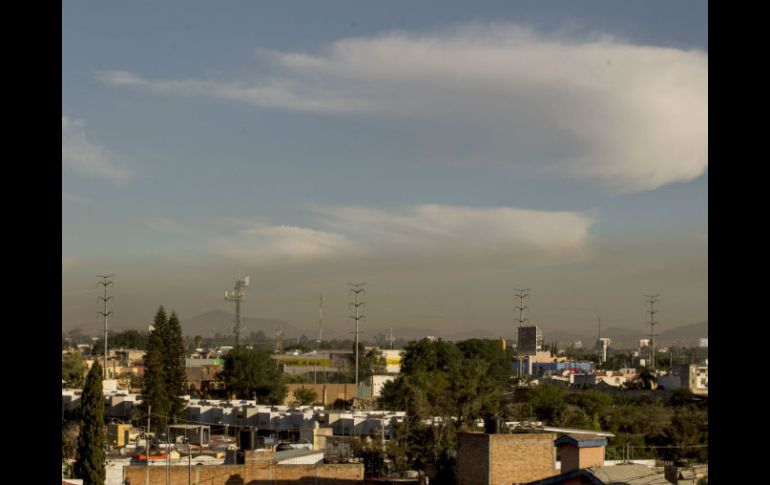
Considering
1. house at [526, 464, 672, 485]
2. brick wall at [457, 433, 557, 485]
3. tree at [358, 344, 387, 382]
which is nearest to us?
house at [526, 464, 672, 485]

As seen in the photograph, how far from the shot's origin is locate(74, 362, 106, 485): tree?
17.8 metres

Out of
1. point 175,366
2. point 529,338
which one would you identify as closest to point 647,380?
point 529,338

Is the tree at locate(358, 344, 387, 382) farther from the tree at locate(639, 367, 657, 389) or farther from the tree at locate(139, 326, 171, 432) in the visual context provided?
the tree at locate(139, 326, 171, 432)

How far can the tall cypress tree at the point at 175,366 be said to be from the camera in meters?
32.9

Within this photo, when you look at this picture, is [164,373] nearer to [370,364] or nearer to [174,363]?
[174,363]

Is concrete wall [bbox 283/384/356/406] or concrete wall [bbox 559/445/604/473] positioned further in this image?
concrete wall [bbox 283/384/356/406]

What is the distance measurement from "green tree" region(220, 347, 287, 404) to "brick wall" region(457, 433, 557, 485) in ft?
95.7

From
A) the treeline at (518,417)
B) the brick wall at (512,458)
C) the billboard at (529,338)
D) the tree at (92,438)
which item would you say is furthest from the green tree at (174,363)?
the billboard at (529,338)

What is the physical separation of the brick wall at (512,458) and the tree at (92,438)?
7632mm

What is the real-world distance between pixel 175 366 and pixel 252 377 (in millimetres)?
9592

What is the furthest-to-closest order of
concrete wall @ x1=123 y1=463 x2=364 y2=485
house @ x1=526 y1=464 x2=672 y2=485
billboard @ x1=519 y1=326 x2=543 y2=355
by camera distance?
billboard @ x1=519 y1=326 x2=543 y2=355 < concrete wall @ x1=123 y1=463 x2=364 y2=485 < house @ x1=526 y1=464 x2=672 y2=485

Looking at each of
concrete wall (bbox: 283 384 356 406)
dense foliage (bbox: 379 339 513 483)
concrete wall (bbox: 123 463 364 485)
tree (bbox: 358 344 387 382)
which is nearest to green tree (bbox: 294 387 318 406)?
concrete wall (bbox: 283 384 356 406)
